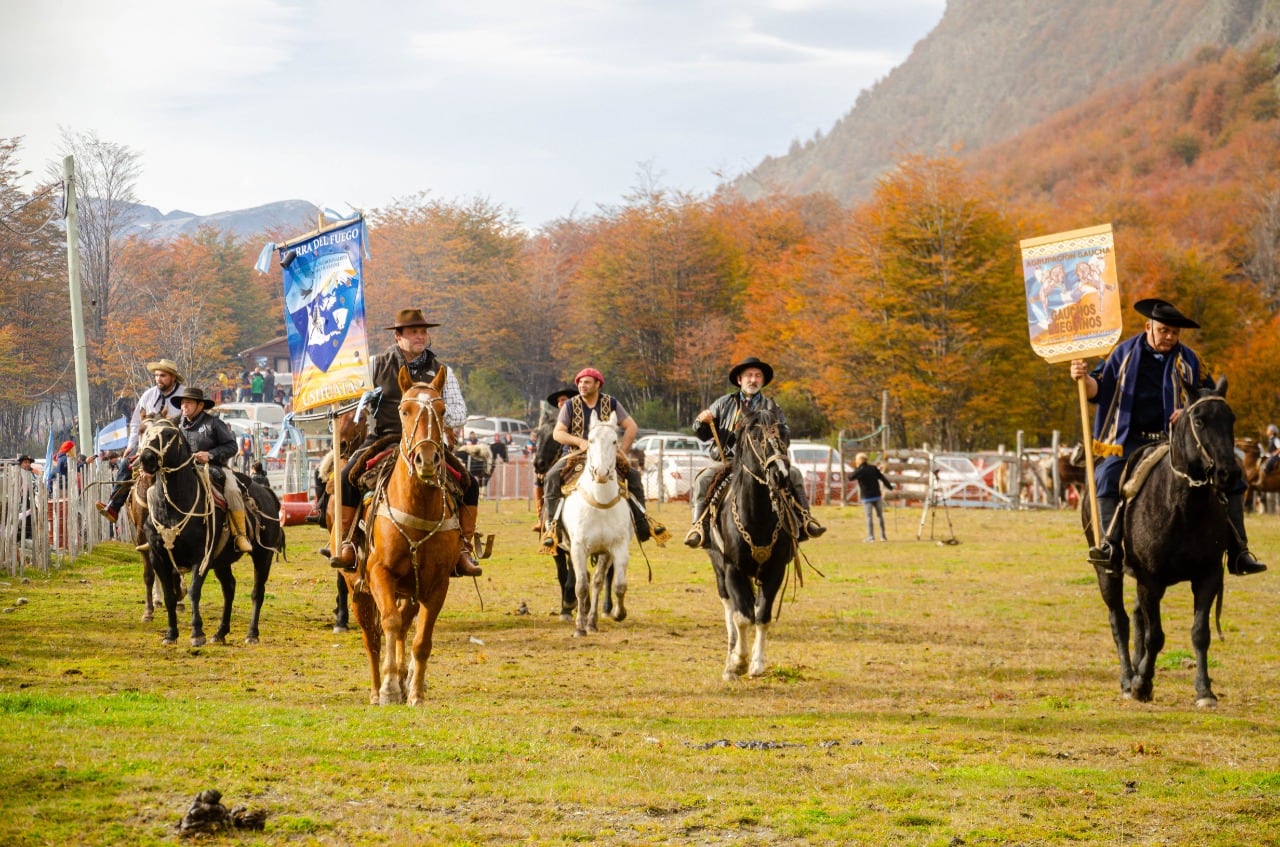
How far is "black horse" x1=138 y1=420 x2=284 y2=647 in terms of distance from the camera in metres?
13.4

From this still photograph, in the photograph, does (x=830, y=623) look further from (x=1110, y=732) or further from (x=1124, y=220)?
(x=1124, y=220)

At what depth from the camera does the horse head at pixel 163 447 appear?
43.8 ft

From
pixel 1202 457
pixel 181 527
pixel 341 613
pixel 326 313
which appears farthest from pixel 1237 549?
pixel 181 527

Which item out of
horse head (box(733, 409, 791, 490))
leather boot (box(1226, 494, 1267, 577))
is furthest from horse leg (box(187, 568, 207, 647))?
leather boot (box(1226, 494, 1267, 577))

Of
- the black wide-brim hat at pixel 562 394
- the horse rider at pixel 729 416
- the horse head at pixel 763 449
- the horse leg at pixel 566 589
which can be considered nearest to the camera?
the horse head at pixel 763 449

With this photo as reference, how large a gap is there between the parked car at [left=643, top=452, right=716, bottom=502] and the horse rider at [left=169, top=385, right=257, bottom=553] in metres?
29.0

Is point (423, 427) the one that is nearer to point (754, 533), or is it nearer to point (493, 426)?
point (754, 533)

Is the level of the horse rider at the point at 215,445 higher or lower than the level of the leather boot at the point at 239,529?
higher

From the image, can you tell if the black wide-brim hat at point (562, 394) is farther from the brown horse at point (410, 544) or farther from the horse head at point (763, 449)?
the brown horse at point (410, 544)

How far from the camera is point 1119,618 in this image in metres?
11.4

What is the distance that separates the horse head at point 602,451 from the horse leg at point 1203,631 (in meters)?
5.83

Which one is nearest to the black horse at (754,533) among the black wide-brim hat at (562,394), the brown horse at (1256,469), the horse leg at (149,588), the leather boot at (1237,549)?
the leather boot at (1237,549)

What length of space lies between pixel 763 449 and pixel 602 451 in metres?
3.12

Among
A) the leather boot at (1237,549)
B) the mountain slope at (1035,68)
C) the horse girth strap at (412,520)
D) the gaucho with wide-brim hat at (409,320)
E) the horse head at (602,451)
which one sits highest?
the mountain slope at (1035,68)
